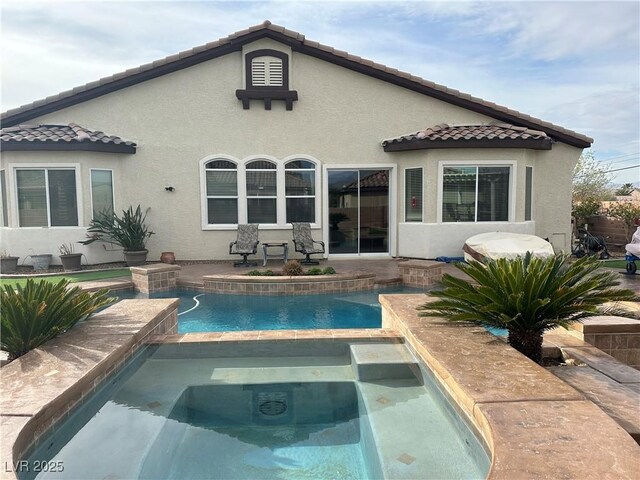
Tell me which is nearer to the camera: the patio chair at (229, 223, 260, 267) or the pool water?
the pool water

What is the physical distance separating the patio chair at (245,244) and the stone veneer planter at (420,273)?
16.5ft

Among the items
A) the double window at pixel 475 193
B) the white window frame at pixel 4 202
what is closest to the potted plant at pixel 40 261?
the white window frame at pixel 4 202

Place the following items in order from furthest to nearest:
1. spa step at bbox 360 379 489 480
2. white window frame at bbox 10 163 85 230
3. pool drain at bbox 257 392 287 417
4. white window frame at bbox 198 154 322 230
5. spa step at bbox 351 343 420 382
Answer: white window frame at bbox 198 154 322 230 → white window frame at bbox 10 163 85 230 → spa step at bbox 351 343 420 382 → pool drain at bbox 257 392 287 417 → spa step at bbox 360 379 489 480

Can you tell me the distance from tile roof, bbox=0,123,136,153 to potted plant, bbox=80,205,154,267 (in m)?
2.20

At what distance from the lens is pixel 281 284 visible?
33.5 ft

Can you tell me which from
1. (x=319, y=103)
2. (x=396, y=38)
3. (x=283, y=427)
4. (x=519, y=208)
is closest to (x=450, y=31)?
(x=396, y=38)

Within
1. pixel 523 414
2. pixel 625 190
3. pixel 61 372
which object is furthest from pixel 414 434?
pixel 625 190

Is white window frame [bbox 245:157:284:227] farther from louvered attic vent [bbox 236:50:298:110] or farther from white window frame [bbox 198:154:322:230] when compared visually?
louvered attic vent [bbox 236:50:298:110]

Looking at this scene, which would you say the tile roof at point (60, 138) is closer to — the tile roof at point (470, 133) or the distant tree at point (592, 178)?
the tile roof at point (470, 133)

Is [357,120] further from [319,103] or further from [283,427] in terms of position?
[283,427]

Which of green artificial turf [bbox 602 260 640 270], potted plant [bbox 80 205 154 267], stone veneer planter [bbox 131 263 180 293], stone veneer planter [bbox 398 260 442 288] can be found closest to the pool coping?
stone veneer planter [bbox 131 263 180 293]

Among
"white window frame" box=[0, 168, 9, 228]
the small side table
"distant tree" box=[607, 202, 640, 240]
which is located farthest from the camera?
"distant tree" box=[607, 202, 640, 240]

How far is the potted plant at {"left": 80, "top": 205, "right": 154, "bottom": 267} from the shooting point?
1330 centimetres

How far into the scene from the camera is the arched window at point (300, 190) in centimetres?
1466
